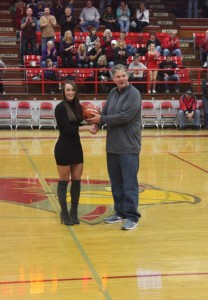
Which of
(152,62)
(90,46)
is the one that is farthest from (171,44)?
(90,46)

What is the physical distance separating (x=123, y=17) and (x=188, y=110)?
5.88m

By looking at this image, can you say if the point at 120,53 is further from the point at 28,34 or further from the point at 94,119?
the point at 94,119

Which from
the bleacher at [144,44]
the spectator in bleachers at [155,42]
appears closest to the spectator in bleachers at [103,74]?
the bleacher at [144,44]

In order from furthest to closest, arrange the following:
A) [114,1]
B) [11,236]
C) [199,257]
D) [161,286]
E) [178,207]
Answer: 1. [114,1]
2. [178,207]
3. [11,236]
4. [199,257]
5. [161,286]

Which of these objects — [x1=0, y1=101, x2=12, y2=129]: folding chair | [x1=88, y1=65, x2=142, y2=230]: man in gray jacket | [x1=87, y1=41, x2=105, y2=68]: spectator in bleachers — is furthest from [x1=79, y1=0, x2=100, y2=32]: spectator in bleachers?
[x1=88, y1=65, x2=142, y2=230]: man in gray jacket

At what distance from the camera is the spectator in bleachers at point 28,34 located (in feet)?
66.8

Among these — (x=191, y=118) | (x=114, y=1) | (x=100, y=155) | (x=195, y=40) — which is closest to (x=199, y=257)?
(x=100, y=155)

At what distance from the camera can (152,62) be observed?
2045 cm

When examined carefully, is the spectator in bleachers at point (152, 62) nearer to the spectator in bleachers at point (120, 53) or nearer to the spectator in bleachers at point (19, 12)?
the spectator in bleachers at point (120, 53)

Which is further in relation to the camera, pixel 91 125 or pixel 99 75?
pixel 99 75

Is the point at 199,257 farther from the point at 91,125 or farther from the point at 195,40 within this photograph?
the point at 195,40

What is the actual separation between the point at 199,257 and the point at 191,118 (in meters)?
13.4

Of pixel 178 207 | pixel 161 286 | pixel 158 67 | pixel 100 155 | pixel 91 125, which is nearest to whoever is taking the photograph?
pixel 161 286

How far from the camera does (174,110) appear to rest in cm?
1978
